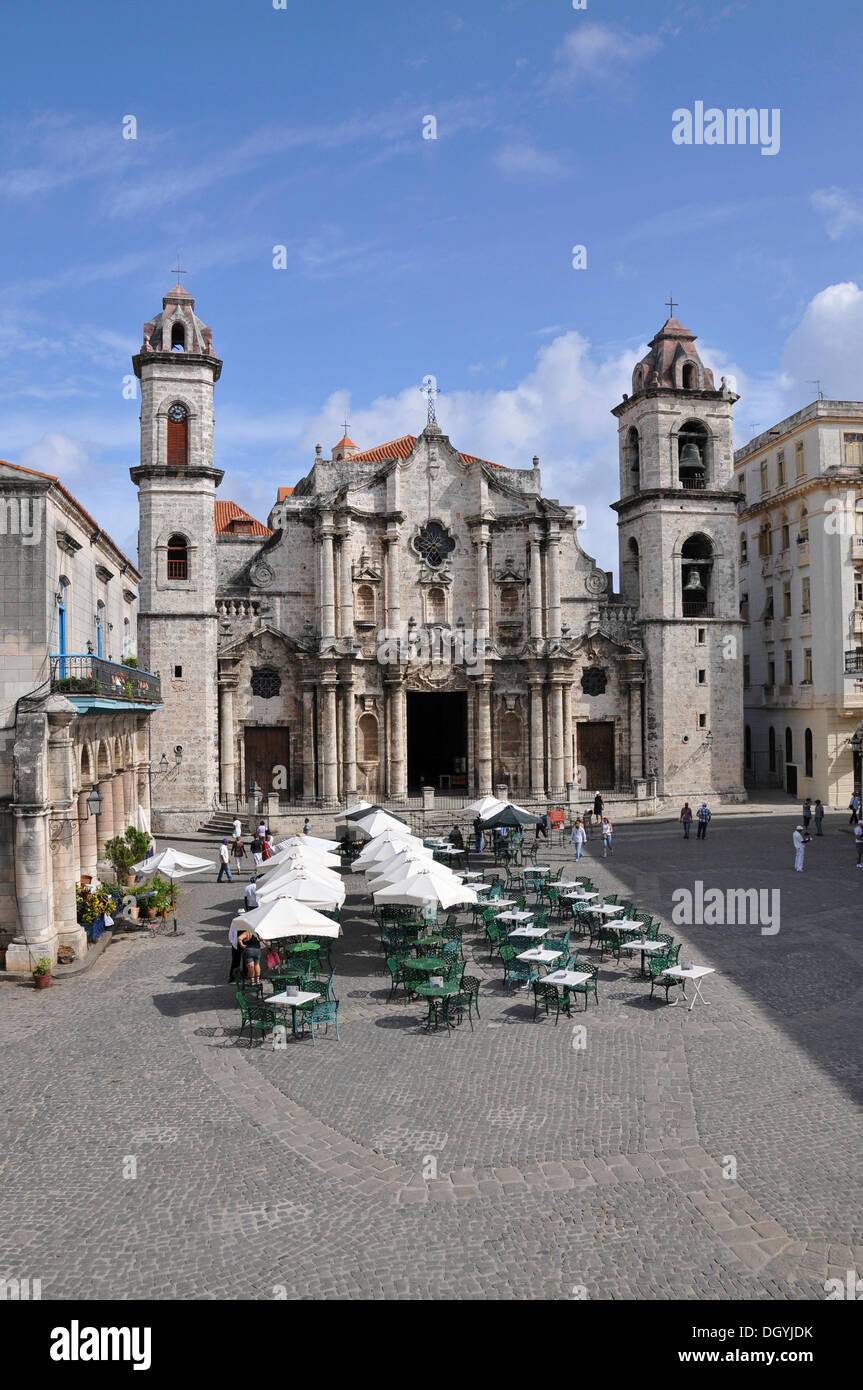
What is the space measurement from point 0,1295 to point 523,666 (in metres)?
37.3

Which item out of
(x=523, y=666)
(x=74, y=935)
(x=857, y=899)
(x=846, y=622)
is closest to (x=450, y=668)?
(x=523, y=666)

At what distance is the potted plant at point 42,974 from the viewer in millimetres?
18609

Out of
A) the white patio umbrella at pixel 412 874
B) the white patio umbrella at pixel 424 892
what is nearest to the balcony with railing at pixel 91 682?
the white patio umbrella at pixel 412 874

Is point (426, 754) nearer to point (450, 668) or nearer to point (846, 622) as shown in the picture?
point (450, 668)

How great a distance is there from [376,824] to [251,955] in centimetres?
1047

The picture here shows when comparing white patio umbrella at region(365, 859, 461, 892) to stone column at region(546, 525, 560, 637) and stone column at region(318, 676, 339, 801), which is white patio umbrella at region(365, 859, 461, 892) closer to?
stone column at region(318, 676, 339, 801)

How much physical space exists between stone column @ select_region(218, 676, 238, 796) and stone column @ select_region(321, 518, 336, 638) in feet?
15.7

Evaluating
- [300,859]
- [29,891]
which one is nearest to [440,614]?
[300,859]

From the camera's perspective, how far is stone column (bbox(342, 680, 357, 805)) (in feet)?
139

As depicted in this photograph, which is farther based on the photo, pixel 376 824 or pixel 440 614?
pixel 440 614

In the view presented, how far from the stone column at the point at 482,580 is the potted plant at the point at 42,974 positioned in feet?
93.4

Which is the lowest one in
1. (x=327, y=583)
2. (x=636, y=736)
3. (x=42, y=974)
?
(x=42, y=974)

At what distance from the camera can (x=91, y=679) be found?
69.7 feet

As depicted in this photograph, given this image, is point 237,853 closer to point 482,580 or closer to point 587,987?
point 482,580
